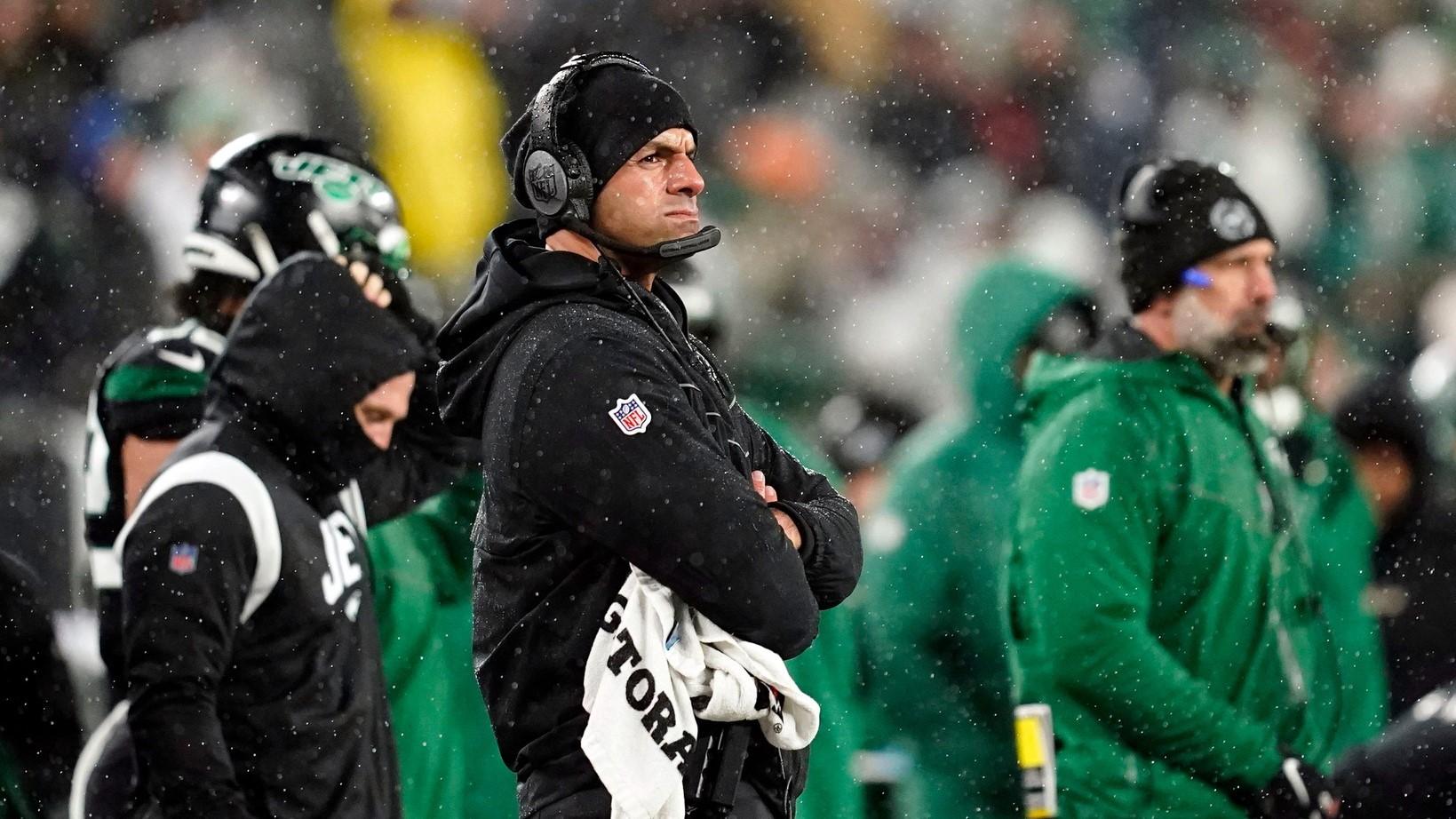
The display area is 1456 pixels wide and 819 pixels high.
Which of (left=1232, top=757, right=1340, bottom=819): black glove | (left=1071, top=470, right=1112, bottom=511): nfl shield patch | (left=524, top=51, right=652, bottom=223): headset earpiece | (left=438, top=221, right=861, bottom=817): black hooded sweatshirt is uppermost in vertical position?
(left=524, top=51, right=652, bottom=223): headset earpiece

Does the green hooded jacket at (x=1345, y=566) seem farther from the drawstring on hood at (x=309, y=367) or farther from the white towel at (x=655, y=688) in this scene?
the white towel at (x=655, y=688)

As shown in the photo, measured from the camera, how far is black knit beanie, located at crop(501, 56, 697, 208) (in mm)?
2240

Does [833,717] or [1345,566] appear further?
[1345,566]

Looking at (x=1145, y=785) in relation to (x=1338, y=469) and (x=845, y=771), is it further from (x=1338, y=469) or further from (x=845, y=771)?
(x=1338, y=469)

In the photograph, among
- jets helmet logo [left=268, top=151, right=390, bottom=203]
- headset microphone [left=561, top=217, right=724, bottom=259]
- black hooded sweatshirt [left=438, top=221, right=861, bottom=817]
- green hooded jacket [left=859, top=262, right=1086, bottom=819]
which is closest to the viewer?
black hooded sweatshirt [left=438, top=221, right=861, bottom=817]

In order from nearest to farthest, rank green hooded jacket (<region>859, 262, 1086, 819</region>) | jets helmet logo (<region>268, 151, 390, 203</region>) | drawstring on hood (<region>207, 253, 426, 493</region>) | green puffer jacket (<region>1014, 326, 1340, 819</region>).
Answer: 1. drawstring on hood (<region>207, 253, 426, 493</region>)
2. green puffer jacket (<region>1014, 326, 1340, 819</region>)
3. jets helmet logo (<region>268, 151, 390, 203</region>)
4. green hooded jacket (<region>859, 262, 1086, 819</region>)

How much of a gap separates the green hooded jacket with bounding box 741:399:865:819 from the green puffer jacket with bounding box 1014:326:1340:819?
0.47 meters

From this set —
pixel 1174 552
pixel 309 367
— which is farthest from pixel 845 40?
pixel 309 367

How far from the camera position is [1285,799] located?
152 inches

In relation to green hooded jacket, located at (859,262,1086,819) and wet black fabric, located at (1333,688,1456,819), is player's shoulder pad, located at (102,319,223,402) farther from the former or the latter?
wet black fabric, located at (1333,688,1456,819)

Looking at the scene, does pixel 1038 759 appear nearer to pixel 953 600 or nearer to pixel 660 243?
pixel 953 600

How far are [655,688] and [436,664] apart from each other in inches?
103

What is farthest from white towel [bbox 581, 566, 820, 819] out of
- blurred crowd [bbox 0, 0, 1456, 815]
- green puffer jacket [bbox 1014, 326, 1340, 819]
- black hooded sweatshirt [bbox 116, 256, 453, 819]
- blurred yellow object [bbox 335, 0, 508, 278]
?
blurred yellow object [bbox 335, 0, 508, 278]

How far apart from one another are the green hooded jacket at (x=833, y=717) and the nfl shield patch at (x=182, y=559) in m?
1.64
